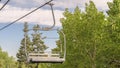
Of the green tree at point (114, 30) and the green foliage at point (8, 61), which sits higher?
the green tree at point (114, 30)

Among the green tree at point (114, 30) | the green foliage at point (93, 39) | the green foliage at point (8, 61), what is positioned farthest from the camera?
the green foliage at point (8, 61)

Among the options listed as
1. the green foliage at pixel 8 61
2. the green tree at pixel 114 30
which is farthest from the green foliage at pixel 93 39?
the green foliage at pixel 8 61

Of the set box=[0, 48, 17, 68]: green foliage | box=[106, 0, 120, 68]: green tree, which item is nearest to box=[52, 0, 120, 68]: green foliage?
box=[106, 0, 120, 68]: green tree

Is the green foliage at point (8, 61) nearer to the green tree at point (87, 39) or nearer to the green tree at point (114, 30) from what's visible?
the green tree at point (87, 39)

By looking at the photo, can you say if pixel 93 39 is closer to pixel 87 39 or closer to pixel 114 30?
A: pixel 87 39

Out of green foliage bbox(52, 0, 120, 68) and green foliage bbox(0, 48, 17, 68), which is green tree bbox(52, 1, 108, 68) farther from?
green foliage bbox(0, 48, 17, 68)

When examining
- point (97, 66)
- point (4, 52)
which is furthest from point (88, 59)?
point (4, 52)

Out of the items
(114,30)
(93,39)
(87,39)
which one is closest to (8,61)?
(87,39)

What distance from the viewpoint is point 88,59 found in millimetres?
41031

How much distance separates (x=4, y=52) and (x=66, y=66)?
110 m

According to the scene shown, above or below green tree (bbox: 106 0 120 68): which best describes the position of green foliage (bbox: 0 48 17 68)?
below

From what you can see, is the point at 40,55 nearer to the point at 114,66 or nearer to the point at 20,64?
the point at 114,66

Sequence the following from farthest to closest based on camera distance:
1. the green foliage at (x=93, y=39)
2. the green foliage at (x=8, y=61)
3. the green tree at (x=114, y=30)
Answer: the green foliage at (x=8, y=61) → the green foliage at (x=93, y=39) → the green tree at (x=114, y=30)

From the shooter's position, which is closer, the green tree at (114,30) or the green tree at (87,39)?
the green tree at (114,30)
